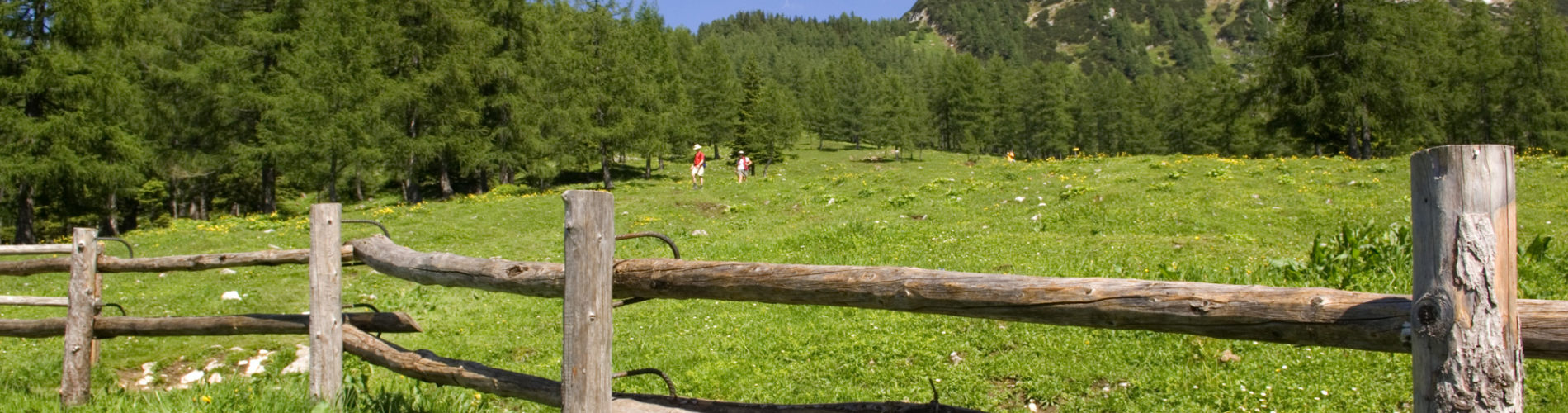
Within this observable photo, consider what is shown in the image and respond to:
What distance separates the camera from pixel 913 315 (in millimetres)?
8609

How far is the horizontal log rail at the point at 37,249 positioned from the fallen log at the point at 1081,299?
19.1 feet

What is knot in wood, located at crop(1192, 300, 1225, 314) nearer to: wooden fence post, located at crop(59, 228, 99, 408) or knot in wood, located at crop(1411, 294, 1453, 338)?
knot in wood, located at crop(1411, 294, 1453, 338)

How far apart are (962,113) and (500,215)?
63884 millimetres

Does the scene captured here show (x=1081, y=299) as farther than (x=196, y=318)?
No

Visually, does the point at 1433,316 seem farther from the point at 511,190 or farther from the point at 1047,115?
the point at 1047,115

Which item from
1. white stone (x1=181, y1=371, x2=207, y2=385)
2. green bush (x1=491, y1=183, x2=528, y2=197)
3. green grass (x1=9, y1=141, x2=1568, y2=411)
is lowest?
white stone (x1=181, y1=371, x2=207, y2=385)

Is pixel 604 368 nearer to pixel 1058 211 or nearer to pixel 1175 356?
pixel 1175 356

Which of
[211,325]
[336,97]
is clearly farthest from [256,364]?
[336,97]

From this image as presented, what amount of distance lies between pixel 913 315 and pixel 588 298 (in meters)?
5.08

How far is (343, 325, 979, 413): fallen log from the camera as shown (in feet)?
13.2

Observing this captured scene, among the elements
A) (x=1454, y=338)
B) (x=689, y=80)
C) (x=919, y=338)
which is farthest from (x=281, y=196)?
(x=1454, y=338)

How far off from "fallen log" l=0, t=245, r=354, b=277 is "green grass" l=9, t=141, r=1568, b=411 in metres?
0.89

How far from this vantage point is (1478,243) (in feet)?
8.14

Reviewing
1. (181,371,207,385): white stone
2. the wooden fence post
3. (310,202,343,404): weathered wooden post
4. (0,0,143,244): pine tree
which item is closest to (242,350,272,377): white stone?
(181,371,207,385): white stone
